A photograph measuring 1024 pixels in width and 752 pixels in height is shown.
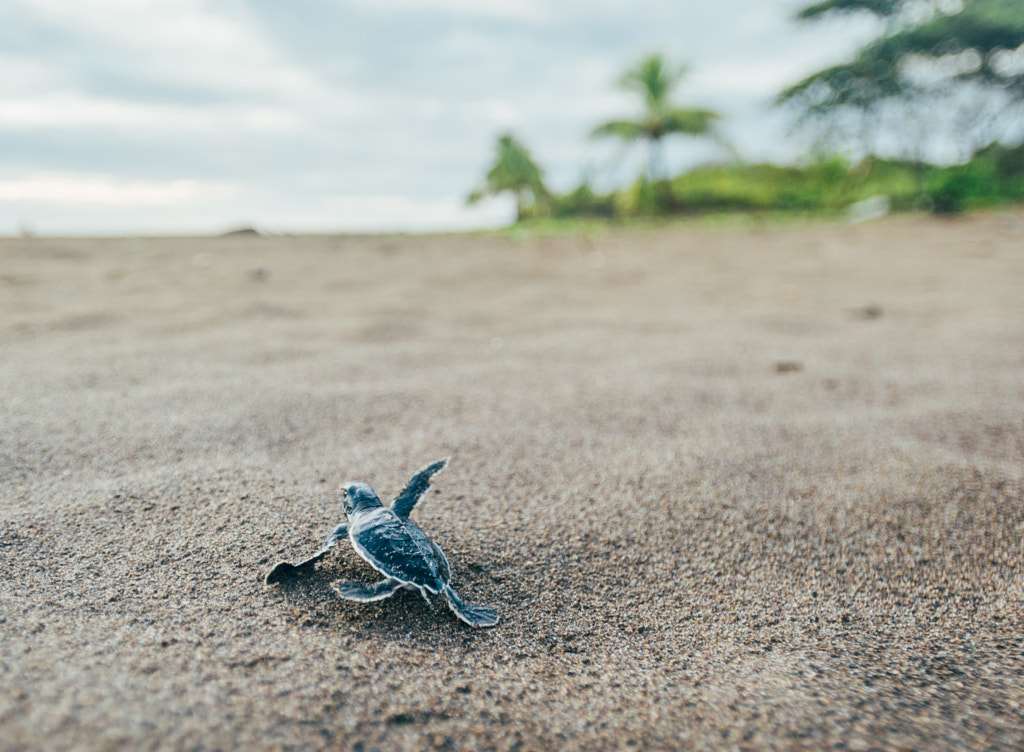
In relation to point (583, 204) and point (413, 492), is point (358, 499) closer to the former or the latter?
point (413, 492)

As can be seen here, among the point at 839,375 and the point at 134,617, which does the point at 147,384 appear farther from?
the point at 839,375

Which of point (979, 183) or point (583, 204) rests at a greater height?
point (583, 204)

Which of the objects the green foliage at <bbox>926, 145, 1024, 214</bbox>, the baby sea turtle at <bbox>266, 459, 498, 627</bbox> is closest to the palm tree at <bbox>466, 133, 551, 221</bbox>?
the green foliage at <bbox>926, 145, 1024, 214</bbox>

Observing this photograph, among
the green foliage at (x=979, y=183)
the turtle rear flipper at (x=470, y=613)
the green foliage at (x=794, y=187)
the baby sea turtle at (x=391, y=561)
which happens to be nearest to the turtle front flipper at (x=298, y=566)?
the baby sea turtle at (x=391, y=561)

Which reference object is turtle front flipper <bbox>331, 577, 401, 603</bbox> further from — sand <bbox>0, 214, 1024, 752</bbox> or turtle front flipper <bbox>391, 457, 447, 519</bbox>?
turtle front flipper <bbox>391, 457, 447, 519</bbox>

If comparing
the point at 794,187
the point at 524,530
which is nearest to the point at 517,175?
the point at 794,187

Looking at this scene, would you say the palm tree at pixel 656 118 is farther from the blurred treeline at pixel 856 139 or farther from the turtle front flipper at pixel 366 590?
the turtle front flipper at pixel 366 590

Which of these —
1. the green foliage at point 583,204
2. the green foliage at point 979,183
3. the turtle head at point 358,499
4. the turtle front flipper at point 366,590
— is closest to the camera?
the turtle front flipper at point 366,590
